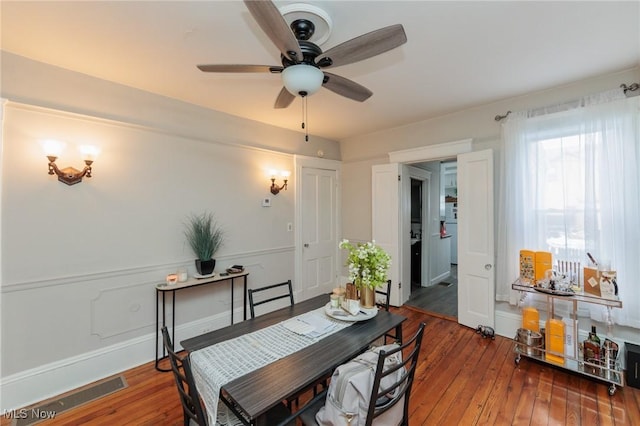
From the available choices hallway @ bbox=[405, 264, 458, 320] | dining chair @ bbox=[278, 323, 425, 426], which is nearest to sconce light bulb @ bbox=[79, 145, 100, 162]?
dining chair @ bbox=[278, 323, 425, 426]

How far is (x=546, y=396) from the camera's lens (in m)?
2.17

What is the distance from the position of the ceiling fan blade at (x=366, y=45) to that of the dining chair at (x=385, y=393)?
4.72 ft

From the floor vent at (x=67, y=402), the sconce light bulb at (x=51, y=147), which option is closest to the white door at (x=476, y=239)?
the floor vent at (x=67, y=402)

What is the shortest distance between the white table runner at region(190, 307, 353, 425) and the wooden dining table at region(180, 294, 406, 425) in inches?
1.6

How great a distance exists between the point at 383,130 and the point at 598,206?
2.63 meters

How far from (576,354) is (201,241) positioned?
12.3 feet

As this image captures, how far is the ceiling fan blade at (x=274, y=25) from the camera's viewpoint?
1137 millimetres

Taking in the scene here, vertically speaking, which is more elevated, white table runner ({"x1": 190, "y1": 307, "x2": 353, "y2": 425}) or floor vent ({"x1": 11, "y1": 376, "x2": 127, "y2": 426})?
white table runner ({"x1": 190, "y1": 307, "x2": 353, "y2": 425})

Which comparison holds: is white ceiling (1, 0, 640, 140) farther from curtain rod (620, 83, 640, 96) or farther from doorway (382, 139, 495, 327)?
doorway (382, 139, 495, 327)

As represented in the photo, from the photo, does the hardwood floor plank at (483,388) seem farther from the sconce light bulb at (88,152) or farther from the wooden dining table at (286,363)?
the sconce light bulb at (88,152)

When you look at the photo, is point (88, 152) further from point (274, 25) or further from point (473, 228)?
point (473, 228)

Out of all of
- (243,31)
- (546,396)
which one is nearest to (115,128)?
(243,31)

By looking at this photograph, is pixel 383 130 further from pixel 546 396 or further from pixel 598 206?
pixel 546 396

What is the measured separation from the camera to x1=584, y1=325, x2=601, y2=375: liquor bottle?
91.7 inches
